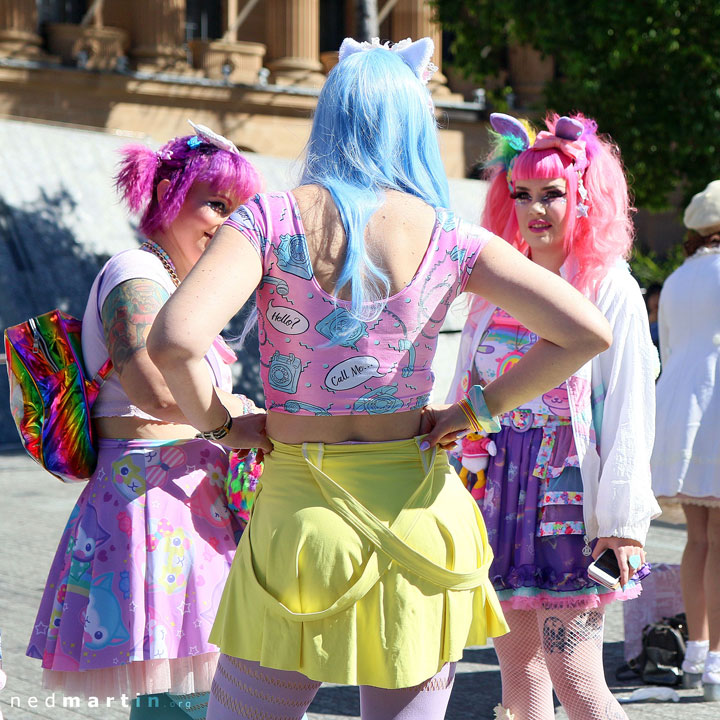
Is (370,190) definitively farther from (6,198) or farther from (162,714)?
(6,198)

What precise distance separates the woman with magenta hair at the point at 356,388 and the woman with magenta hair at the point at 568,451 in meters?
0.80

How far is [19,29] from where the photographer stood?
20750 millimetres

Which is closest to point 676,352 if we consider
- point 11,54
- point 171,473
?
point 171,473

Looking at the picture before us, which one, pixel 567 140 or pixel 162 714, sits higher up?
pixel 567 140

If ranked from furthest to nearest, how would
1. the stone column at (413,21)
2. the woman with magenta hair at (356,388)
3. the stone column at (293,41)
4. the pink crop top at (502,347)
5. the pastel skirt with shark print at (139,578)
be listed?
the stone column at (413,21) → the stone column at (293,41) → the pink crop top at (502,347) → the pastel skirt with shark print at (139,578) → the woman with magenta hair at (356,388)

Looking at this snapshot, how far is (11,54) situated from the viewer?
20547 mm

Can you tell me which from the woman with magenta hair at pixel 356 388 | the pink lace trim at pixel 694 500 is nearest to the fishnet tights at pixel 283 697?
the woman with magenta hair at pixel 356 388

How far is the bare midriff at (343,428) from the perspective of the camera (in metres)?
2.22

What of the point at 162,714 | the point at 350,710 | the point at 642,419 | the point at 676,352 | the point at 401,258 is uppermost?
the point at 401,258

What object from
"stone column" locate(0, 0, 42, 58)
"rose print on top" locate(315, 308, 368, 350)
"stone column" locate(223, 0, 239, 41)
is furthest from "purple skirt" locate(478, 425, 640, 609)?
"stone column" locate(223, 0, 239, 41)

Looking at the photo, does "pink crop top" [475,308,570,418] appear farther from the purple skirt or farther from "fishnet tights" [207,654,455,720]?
"fishnet tights" [207,654,455,720]

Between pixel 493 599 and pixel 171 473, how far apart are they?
39.1 inches

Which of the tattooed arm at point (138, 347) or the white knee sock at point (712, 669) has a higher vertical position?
the tattooed arm at point (138, 347)

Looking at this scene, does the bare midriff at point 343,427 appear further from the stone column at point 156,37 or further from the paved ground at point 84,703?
the stone column at point 156,37
